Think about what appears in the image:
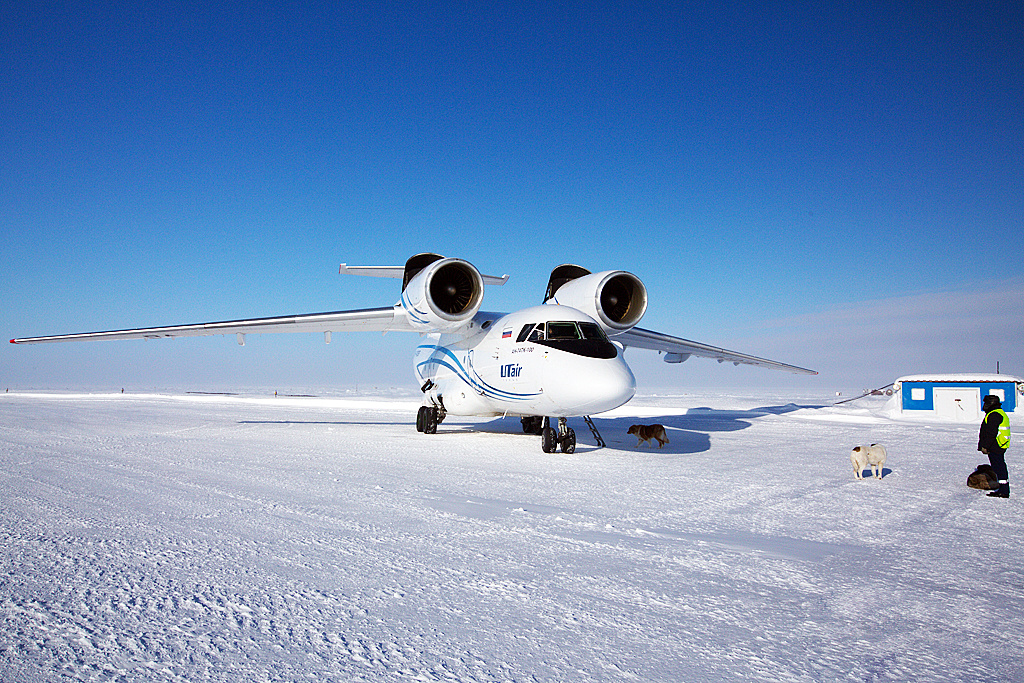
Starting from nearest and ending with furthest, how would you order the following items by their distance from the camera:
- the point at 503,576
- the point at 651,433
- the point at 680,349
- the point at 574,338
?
the point at 503,576 < the point at 574,338 < the point at 651,433 < the point at 680,349

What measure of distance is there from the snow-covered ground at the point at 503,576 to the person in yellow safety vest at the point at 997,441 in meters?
0.20

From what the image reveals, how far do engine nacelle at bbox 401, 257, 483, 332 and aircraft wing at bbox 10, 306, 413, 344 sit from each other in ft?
3.02

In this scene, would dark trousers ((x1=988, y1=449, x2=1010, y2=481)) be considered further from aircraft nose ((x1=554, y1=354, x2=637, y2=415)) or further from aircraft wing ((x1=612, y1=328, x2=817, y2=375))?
aircraft wing ((x1=612, y1=328, x2=817, y2=375))

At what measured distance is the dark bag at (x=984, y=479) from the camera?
6742mm

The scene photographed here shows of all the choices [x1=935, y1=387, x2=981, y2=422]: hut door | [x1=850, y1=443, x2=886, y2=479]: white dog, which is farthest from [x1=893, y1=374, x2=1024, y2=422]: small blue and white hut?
[x1=850, y1=443, x2=886, y2=479]: white dog

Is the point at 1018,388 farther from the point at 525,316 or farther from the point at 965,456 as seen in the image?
the point at 525,316

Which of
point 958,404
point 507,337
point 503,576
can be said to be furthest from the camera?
point 958,404

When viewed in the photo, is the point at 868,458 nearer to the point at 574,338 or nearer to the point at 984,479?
the point at 984,479

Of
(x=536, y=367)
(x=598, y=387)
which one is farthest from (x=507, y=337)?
(x=598, y=387)

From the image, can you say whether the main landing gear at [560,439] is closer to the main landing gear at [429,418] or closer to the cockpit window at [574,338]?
the cockpit window at [574,338]

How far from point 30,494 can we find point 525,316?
25.7ft

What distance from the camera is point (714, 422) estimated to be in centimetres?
1853

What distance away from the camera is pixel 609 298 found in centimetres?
1356

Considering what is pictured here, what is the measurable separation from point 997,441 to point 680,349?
35.1 feet
